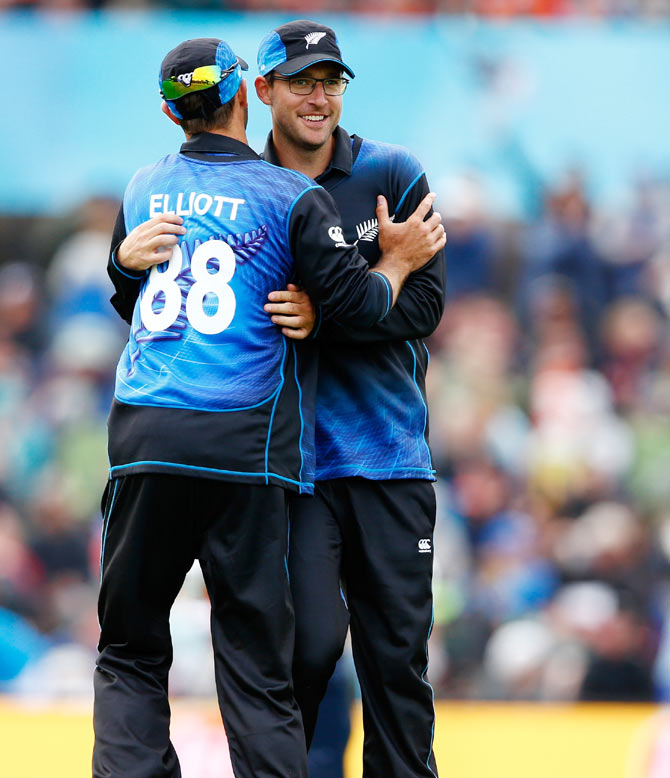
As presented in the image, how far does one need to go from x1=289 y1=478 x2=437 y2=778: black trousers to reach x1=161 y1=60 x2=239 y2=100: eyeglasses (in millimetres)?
1081

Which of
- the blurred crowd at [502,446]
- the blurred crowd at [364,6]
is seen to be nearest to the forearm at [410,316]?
the blurred crowd at [502,446]

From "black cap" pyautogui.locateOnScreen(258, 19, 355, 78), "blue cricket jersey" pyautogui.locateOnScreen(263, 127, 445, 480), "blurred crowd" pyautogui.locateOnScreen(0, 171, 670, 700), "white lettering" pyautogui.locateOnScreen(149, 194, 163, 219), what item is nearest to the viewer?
"white lettering" pyautogui.locateOnScreen(149, 194, 163, 219)

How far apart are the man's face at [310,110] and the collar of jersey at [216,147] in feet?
0.86

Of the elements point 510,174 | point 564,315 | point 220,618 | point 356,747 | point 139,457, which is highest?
point 510,174

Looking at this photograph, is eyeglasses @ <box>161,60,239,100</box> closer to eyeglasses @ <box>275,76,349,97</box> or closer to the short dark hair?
the short dark hair

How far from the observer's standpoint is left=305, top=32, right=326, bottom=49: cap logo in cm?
329

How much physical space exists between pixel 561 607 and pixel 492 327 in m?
1.93

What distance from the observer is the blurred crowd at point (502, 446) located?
7344mm

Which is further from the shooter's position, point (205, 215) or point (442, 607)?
point (442, 607)

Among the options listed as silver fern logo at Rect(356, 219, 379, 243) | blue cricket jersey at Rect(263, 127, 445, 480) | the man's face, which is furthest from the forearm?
the man's face

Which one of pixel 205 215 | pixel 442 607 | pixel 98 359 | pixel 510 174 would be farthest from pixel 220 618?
pixel 510 174

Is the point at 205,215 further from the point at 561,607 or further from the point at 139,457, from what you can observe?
the point at 561,607

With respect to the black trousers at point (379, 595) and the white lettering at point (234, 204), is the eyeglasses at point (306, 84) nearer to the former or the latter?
the white lettering at point (234, 204)

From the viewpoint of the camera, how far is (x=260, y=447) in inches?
118
